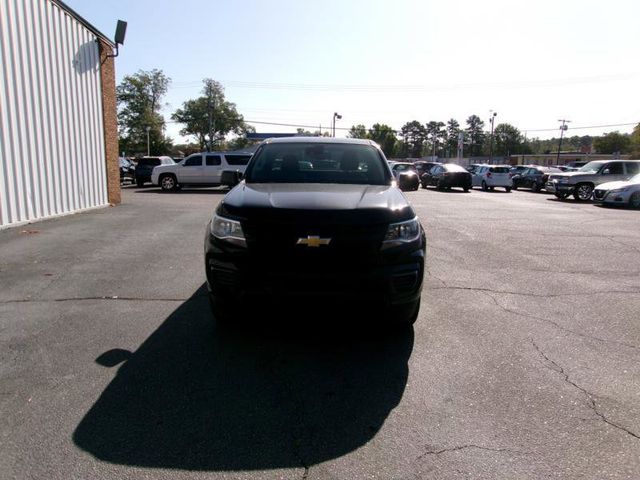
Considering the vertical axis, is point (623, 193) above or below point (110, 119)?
below

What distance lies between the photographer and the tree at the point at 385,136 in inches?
4868

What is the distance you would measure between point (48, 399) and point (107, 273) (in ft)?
11.2

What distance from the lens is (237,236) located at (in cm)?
363

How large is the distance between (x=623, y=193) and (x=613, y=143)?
10625cm

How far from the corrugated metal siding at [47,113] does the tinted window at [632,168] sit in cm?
1997

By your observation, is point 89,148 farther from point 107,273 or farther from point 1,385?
point 1,385

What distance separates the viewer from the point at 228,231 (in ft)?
12.1

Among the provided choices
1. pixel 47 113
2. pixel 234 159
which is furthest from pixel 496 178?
pixel 47 113

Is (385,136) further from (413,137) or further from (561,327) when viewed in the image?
(561,327)

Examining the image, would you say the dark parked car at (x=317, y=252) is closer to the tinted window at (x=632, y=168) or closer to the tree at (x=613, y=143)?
the tinted window at (x=632, y=168)

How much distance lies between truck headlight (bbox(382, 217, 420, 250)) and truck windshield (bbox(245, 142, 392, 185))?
41.9 inches

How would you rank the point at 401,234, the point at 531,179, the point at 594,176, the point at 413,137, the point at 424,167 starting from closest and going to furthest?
the point at 401,234
the point at 594,176
the point at 531,179
the point at 424,167
the point at 413,137

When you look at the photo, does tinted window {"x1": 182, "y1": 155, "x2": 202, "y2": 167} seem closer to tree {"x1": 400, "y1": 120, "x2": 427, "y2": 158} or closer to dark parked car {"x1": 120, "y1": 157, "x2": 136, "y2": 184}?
dark parked car {"x1": 120, "y1": 157, "x2": 136, "y2": 184}

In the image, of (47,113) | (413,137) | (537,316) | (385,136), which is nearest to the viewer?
(537,316)
